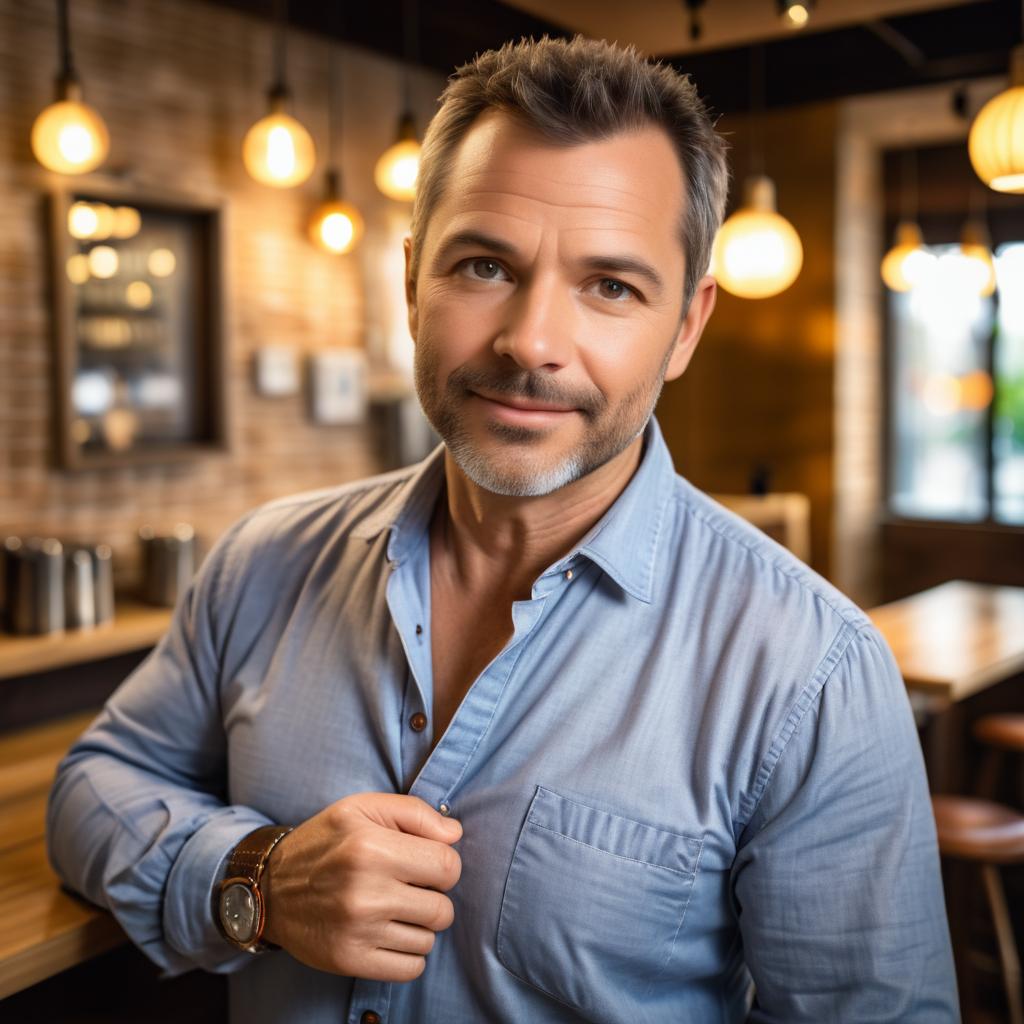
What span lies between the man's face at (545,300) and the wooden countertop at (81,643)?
1.78 m

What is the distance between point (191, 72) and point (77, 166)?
39.4 inches

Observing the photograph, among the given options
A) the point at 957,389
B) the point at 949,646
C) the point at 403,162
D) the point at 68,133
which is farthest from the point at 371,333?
the point at 957,389

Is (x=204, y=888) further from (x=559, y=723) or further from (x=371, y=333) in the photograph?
(x=371, y=333)

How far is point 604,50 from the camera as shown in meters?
1.15

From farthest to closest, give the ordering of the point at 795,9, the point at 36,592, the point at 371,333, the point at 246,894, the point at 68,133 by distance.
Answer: the point at 371,333
the point at 36,592
the point at 68,133
the point at 795,9
the point at 246,894

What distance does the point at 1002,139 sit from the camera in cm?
239

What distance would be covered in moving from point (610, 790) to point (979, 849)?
6.53 feet

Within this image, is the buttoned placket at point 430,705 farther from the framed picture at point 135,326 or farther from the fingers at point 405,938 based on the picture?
the framed picture at point 135,326

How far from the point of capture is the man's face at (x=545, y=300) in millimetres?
1092

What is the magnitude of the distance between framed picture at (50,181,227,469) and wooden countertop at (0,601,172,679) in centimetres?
52

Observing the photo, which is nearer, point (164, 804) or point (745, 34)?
point (164, 804)

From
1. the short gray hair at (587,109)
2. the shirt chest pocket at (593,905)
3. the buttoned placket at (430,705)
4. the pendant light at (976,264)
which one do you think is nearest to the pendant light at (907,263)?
the pendant light at (976,264)

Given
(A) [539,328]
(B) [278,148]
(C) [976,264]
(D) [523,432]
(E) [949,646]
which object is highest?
(B) [278,148]

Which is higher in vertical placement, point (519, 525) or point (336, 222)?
point (336, 222)
